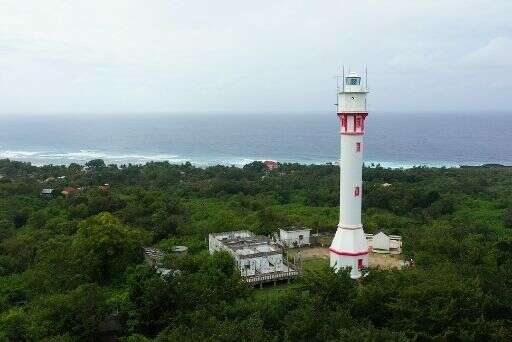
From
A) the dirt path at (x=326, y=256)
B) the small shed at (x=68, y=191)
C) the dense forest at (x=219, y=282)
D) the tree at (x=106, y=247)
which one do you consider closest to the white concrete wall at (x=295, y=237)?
the dirt path at (x=326, y=256)

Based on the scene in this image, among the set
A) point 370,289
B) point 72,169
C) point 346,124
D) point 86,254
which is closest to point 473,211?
point 346,124

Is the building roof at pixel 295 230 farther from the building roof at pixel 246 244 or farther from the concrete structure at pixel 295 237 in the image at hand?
the building roof at pixel 246 244

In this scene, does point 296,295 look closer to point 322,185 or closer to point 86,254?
point 86,254

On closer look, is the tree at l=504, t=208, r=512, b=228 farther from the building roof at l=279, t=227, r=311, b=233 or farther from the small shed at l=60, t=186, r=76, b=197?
the small shed at l=60, t=186, r=76, b=197

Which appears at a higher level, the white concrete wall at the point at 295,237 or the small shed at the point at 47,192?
the small shed at the point at 47,192

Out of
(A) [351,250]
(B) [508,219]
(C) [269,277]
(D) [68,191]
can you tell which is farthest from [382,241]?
(D) [68,191]

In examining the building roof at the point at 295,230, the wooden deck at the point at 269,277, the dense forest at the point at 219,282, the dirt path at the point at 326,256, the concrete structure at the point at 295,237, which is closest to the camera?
the dense forest at the point at 219,282

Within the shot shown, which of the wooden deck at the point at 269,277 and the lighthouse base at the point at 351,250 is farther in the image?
the wooden deck at the point at 269,277
